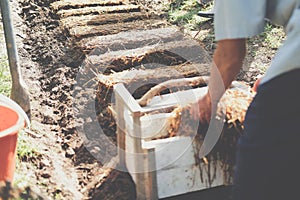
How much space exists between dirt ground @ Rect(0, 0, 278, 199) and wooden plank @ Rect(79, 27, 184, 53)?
0.15 metres

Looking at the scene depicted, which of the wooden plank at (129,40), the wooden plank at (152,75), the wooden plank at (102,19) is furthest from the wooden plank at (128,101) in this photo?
the wooden plank at (102,19)

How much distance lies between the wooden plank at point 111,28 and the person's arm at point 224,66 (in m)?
2.92

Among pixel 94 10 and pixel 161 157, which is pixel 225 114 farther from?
pixel 94 10

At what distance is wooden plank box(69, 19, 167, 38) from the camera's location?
5438 mm

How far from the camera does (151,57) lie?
480 centimetres

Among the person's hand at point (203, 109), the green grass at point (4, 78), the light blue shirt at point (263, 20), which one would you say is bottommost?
the green grass at point (4, 78)

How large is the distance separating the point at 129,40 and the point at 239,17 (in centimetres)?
303

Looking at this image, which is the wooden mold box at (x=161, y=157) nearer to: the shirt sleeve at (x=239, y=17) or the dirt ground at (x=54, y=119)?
the dirt ground at (x=54, y=119)

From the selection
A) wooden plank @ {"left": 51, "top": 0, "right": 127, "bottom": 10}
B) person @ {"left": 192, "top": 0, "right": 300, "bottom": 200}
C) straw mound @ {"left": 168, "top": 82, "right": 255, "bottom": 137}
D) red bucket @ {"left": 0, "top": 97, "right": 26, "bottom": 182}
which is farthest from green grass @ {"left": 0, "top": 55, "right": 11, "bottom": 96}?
person @ {"left": 192, "top": 0, "right": 300, "bottom": 200}

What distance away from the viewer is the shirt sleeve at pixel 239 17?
7.16 feet

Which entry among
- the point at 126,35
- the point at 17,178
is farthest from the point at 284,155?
the point at 126,35

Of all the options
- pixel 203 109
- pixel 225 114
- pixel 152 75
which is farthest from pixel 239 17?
pixel 152 75

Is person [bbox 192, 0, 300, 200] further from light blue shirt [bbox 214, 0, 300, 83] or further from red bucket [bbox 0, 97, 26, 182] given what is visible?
red bucket [bbox 0, 97, 26, 182]

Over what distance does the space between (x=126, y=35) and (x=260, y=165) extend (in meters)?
3.24
